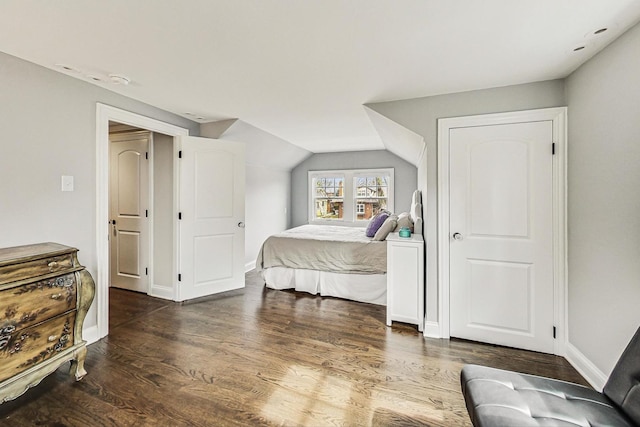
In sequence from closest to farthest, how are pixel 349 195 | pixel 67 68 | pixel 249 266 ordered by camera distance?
pixel 67 68 → pixel 249 266 → pixel 349 195

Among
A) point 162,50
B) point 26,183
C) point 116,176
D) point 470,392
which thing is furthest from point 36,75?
point 470,392

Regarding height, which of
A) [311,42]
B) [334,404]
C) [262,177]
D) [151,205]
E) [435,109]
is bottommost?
[334,404]

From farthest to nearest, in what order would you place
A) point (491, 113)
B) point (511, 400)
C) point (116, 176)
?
point (116, 176), point (491, 113), point (511, 400)

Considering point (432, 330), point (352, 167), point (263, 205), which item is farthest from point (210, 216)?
point (352, 167)

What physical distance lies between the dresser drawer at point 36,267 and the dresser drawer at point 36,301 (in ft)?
0.17

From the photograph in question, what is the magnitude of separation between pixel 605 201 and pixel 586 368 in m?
1.17

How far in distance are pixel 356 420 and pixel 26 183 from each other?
2733mm

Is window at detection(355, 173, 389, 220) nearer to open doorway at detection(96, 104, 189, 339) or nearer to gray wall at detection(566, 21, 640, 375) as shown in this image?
open doorway at detection(96, 104, 189, 339)

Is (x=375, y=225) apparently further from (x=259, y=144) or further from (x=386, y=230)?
(x=259, y=144)

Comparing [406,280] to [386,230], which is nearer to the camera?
[406,280]

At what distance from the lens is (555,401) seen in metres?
1.20

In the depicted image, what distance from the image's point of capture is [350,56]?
1.97 m

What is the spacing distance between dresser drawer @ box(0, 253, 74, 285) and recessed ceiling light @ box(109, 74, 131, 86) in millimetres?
1417

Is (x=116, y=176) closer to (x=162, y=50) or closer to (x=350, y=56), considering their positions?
(x=162, y=50)
